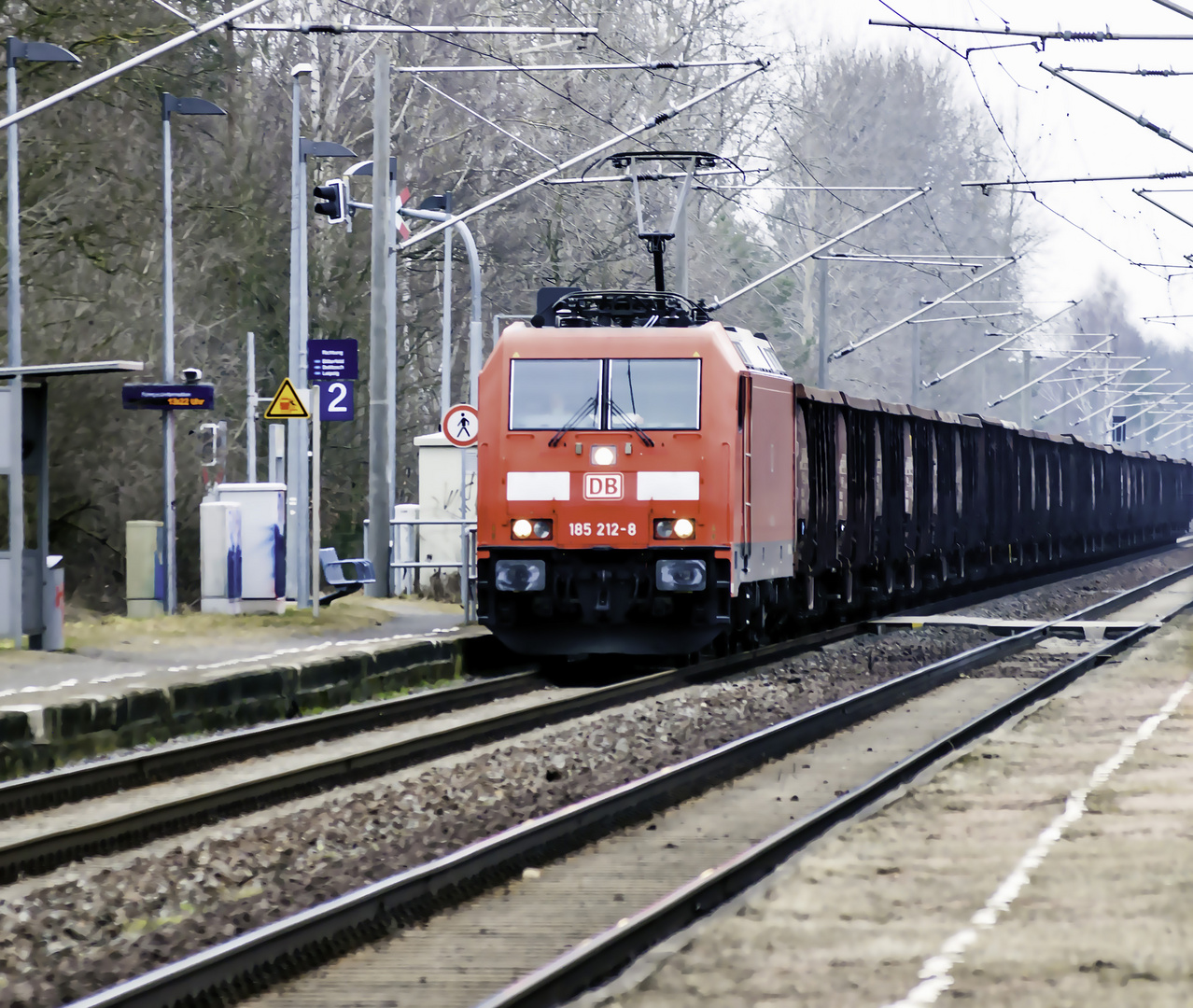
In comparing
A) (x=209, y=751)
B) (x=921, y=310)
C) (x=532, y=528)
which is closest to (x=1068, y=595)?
(x=921, y=310)

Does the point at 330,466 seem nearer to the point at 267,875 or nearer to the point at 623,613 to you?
the point at 623,613

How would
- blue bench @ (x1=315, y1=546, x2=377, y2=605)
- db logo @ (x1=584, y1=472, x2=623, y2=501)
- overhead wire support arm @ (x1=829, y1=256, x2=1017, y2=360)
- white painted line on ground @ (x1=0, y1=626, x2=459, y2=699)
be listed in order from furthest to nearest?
overhead wire support arm @ (x1=829, y1=256, x2=1017, y2=360) < blue bench @ (x1=315, y1=546, x2=377, y2=605) < db logo @ (x1=584, y1=472, x2=623, y2=501) < white painted line on ground @ (x1=0, y1=626, x2=459, y2=699)

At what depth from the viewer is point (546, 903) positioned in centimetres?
859

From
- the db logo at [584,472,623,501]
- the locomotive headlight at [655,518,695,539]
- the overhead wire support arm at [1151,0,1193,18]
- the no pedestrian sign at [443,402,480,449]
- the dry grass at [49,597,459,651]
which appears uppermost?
the overhead wire support arm at [1151,0,1193,18]

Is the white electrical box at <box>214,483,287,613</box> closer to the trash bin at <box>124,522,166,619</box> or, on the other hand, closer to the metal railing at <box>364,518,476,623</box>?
the trash bin at <box>124,522,166,619</box>

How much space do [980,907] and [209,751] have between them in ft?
22.4

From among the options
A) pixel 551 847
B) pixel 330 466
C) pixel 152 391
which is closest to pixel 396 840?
pixel 551 847

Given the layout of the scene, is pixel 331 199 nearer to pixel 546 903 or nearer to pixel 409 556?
pixel 409 556

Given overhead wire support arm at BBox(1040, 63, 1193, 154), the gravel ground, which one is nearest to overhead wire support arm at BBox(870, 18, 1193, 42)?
overhead wire support arm at BBox(1040, 63, 1193, 154)

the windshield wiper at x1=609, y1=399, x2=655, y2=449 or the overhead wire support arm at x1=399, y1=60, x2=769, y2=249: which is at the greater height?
the overhead wire support arm at x1=399, y1=60, x2=769, y2=249

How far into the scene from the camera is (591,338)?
19016mm

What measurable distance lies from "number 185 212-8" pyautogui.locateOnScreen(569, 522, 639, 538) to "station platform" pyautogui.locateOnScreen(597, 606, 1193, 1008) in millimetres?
6373

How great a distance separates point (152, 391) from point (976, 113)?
202 ft

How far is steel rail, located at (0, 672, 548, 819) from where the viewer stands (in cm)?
1173
